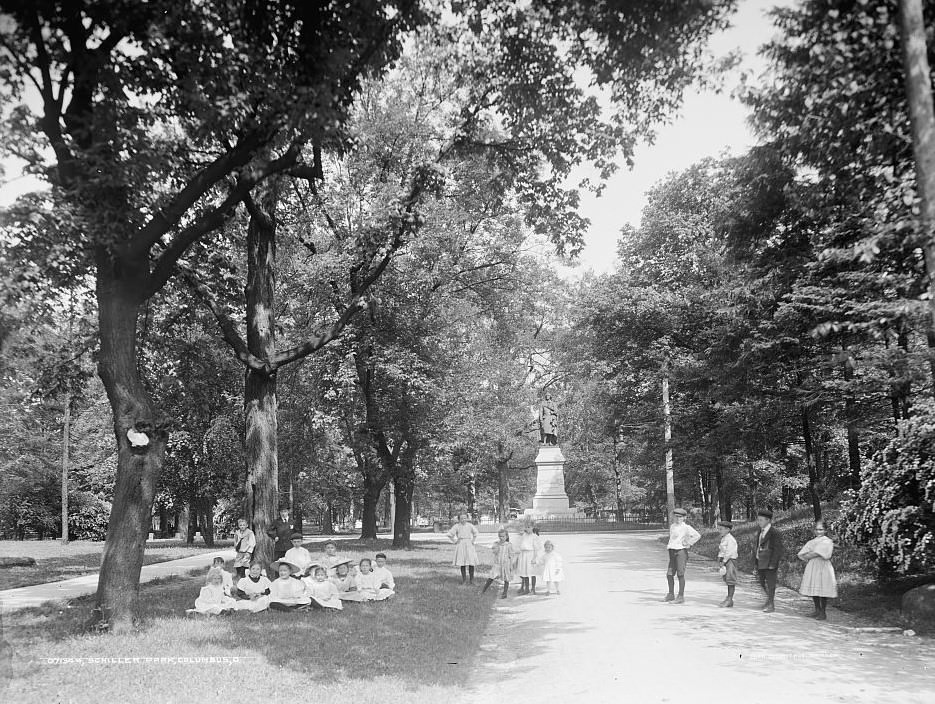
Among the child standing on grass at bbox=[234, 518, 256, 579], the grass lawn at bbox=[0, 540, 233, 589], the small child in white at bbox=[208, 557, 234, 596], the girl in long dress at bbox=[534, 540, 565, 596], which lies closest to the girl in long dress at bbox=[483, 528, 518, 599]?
the girl in long dress at bbox=[534, 540, 565, 596]

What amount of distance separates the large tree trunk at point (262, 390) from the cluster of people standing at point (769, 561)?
750 centimetres

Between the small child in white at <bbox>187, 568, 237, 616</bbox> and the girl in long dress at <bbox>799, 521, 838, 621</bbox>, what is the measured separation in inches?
353

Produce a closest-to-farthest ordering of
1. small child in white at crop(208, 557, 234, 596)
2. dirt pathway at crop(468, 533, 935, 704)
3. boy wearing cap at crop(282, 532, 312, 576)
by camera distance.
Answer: dirt pathway at crop(468, 533, 935, 704)
small child in white at crop(208, 557, 234, 596)
boy wearing cap at crop(282, 532, 312, 576)

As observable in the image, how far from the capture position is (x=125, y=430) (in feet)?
31.8

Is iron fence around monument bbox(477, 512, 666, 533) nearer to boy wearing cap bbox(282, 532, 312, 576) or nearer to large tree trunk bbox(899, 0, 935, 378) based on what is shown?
boy wearing cap bbox(282, 532, 312, 576)

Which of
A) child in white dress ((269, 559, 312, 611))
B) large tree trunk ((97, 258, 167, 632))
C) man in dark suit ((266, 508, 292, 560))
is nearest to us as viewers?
large tree trunk ((97, 258, 167, 632))

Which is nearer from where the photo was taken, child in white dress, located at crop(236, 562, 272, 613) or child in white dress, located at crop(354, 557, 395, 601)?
child in white dress, located at crop(236, 562, 272, 613)

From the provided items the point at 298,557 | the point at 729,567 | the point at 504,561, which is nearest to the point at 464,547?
the point at 504,561

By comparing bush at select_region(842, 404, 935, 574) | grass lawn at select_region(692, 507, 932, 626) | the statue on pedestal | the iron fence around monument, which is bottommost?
the iron fence around monument

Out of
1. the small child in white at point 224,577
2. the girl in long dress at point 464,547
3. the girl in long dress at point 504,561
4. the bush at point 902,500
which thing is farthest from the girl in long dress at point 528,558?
the bush at point 902,500

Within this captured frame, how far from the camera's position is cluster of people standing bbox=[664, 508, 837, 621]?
1087cm

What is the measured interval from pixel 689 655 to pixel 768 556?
4.49 meters

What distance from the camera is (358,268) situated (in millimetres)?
16922

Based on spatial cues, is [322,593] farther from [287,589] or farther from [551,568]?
[551,568]
